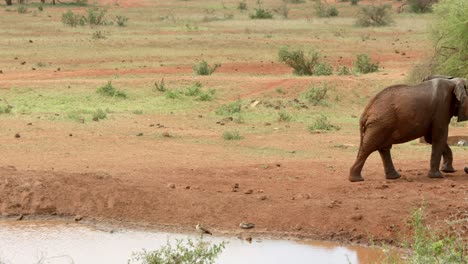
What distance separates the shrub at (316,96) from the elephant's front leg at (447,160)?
8.04 metres

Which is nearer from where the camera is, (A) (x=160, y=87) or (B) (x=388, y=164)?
(B) (x=388, y=164)

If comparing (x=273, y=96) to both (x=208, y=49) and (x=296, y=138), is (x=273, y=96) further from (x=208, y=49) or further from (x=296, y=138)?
(x=208, y=49)

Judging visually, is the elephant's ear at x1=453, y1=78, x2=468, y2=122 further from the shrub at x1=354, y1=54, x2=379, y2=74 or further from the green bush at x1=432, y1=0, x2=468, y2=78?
the shrub at x1=354, y1=54, x2=379, y2=74

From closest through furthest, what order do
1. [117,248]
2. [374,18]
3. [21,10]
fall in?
[117,248] < [374,18] < [21,10]

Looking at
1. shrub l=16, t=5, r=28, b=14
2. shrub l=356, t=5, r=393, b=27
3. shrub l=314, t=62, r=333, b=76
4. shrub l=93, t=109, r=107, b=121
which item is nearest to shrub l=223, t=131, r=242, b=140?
shrub l=93, t=109, r=107, b=121

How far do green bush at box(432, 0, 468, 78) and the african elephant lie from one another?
6.29m

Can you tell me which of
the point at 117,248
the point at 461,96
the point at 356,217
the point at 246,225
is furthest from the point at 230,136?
the point at 117,248

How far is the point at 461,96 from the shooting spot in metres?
10.9

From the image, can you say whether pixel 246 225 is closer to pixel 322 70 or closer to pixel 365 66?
pixel 322 70

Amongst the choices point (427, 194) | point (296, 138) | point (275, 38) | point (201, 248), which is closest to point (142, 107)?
point (296, 138)

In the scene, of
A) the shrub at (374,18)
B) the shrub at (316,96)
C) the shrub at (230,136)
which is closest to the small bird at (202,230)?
the shrub at (230,136)

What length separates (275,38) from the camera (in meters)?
32.6

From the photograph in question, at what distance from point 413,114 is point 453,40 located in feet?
24.9

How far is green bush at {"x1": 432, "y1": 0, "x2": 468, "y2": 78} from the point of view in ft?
56.6
